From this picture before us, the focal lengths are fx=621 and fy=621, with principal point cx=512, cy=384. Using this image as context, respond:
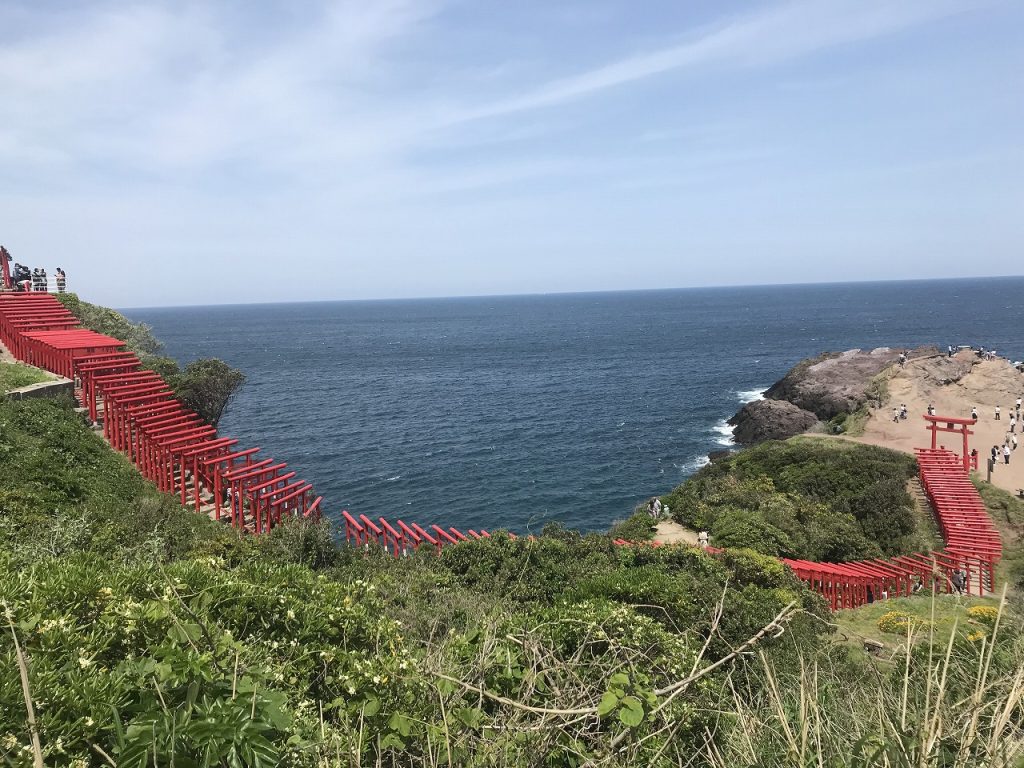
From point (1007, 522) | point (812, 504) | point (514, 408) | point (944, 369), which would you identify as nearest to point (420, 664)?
point (812, 504)

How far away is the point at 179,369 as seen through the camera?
28656mm

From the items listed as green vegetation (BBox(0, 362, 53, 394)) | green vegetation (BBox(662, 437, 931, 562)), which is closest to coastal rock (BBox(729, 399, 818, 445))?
green vegetation (BBox(662, 437, 931, 562))

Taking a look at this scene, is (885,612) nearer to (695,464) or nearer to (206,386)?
(695,464)

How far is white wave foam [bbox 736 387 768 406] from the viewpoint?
57750 millimetres

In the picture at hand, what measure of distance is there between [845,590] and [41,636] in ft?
56.0

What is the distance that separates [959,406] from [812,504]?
2554 centimetres

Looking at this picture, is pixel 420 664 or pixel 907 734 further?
pixel 420 664

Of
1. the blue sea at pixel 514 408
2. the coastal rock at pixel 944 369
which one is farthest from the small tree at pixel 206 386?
the coastal rock at pixel 944 369

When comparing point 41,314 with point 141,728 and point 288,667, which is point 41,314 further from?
point 141,728

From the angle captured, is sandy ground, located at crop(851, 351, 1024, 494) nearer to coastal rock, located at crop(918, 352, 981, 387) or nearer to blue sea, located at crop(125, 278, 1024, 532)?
coastal rock, located at crop(918, 352, 981, 387)

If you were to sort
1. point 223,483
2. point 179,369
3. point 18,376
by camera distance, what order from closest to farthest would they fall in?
1. point 223,483
2. point 18,376
3. point 179,369

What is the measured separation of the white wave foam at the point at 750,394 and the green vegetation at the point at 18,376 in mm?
52119

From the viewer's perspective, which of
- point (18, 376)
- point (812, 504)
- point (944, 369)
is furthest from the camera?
point (944, 369)

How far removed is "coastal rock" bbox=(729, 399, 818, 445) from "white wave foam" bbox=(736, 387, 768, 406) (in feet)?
32.7
